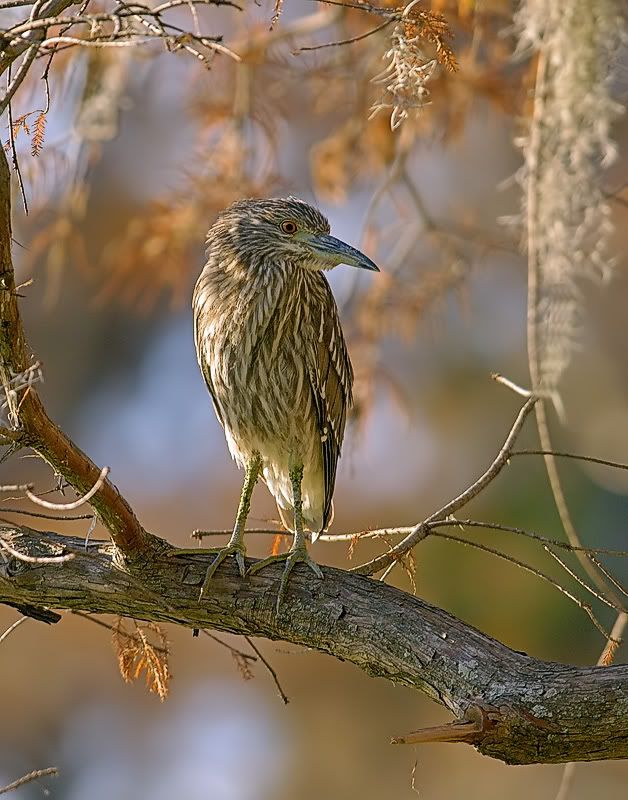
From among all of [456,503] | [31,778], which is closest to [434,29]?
[456,503]

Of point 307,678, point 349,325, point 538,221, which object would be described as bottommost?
point 307,678

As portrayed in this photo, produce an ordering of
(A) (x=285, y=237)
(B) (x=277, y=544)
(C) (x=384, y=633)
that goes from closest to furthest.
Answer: (C) (x=384, y=633) < (B) (x=277, y=544) < (A) (x=285, y=237)

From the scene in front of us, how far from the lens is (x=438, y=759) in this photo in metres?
7.09

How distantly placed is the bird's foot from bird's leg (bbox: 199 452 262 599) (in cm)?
4

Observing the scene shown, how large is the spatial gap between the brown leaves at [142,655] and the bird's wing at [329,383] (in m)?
0.83

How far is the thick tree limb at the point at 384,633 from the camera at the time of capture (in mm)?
2021

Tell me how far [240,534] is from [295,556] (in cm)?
30

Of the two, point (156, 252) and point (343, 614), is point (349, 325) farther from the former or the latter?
point (343, 614)

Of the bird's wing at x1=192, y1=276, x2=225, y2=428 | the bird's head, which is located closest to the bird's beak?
the bird's head

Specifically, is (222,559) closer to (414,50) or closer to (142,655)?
(142,655)

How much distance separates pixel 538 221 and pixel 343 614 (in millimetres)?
1358

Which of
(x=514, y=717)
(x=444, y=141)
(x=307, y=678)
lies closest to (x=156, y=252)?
(x=444, y=141)

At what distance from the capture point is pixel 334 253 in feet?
10.1

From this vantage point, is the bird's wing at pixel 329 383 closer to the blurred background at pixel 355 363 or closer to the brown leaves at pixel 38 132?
the blurred background at pixel 355 363
